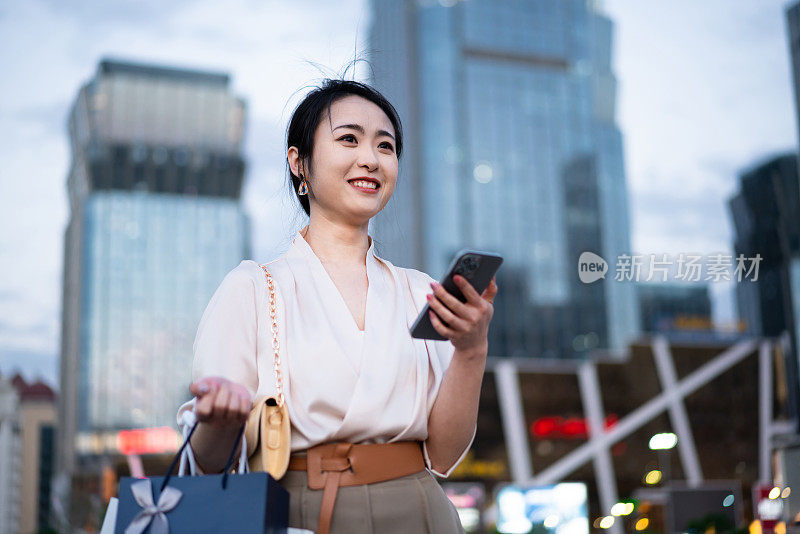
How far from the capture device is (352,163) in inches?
69.9

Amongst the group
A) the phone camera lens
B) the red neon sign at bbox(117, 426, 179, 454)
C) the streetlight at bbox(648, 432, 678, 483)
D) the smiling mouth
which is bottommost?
the red neon sign at bbox(117, 426, 179, 454)

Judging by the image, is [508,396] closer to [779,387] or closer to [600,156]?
[779,387]

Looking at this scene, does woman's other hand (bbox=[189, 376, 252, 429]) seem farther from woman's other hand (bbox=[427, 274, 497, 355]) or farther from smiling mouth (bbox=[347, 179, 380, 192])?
smiling mouth (bbox=[347, 179, 380, 192])

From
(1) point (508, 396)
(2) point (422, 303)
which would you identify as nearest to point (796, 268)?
(2) point (422, 303)

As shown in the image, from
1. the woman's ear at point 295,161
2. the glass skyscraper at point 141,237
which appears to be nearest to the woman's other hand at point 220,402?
the woman's ear at point 295,161

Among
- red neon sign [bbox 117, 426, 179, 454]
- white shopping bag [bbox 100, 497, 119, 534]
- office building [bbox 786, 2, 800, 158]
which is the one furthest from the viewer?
red neon sign [bbox 117, 426, 179, 454]

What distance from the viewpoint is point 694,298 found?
184ft

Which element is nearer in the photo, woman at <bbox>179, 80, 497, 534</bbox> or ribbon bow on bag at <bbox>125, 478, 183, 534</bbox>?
ribbon bow on bag at <bbox>125, 478, 183, 534</bbox>

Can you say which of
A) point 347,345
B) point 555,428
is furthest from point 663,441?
point 347,345

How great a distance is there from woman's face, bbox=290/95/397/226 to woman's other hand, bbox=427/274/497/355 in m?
0.35

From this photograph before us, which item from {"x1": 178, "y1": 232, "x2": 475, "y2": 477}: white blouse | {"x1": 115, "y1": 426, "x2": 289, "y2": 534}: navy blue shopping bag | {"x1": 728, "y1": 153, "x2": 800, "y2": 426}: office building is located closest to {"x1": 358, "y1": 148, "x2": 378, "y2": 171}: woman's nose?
{"x1": 178, "y1": 232, "x2": 475, "y2": 477}: white blouse

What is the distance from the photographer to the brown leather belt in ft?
5.02

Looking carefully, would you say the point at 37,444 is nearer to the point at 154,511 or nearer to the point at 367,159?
the point at 367,159

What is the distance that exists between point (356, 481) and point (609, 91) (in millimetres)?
57956
